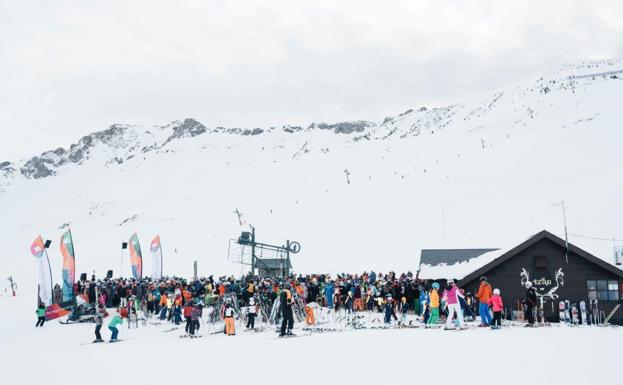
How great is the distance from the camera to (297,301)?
842 inches

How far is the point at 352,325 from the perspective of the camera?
18.6 m

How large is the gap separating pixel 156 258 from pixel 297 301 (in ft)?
55.7

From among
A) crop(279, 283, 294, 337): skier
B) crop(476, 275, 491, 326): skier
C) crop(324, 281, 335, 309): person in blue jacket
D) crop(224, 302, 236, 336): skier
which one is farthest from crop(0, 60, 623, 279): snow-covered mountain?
crop(279, 283, 294, 337): skier

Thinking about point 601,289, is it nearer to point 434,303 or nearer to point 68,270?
point 434,303

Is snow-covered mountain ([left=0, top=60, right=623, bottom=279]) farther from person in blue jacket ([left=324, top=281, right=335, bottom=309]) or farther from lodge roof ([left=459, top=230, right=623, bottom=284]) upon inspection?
person in blue jacket ([left=324, top=281, right=335, bottom=309])

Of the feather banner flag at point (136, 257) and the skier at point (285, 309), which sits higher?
the feather banner flag at point (136, 257)

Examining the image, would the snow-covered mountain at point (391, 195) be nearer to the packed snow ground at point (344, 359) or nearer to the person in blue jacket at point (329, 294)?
the person in blue jacket at point (329, 294)

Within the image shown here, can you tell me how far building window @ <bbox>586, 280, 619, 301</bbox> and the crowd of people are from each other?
3563mm

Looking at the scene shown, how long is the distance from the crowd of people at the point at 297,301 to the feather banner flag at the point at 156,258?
7.56 metres

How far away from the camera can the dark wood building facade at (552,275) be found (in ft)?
65.1

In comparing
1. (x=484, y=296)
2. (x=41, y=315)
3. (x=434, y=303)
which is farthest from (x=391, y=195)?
(x=484, y=296)

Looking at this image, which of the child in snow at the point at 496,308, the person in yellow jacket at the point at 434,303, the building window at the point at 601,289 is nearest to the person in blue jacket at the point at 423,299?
the person in yellow jacket at the point at 434,303

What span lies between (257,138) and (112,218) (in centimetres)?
5093

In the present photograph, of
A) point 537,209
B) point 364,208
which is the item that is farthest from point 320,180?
point 537,209
